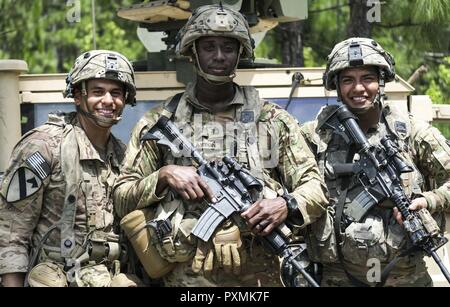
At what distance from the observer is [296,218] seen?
615 centimetres

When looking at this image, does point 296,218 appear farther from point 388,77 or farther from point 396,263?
point 388,77

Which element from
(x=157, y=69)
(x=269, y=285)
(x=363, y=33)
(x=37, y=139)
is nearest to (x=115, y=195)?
(x=37, y=139)

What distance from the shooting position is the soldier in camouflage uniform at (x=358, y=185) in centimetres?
639

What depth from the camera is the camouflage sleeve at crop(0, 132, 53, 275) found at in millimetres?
6234

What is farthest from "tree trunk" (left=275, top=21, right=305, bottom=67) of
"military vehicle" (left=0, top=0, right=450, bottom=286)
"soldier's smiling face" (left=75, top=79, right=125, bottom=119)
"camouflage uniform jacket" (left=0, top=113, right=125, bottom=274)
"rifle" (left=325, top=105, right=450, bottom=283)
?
"camouflage uniform jacket" (left=0, top=113, right=125, bottom=274)

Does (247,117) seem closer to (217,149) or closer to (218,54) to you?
(217,149)

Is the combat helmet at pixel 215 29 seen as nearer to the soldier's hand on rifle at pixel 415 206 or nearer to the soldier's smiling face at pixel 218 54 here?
the soldier's smiling face at pixel 218 54

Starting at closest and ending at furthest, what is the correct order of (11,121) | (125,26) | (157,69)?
(11,121) < (157,69) < (125,26)

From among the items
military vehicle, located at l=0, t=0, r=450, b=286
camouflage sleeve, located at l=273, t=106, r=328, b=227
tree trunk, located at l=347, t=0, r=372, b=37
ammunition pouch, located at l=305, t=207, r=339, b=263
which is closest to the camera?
camouflage sleeve, located at l=273, t=106, r=328, b=227

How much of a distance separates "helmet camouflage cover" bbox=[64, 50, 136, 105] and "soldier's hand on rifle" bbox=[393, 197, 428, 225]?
154 centimetres

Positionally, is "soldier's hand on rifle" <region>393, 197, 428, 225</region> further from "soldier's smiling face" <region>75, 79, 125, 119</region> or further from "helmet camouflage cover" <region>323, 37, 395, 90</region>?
"soldier's smiling face" <region>75, 79, 125, 119</region>

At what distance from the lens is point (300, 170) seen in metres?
6.23

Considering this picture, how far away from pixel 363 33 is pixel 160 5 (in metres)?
3.75

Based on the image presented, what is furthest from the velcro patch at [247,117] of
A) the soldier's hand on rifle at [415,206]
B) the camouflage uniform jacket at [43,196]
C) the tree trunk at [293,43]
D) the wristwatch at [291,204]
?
the tree trunk at [293,43]
